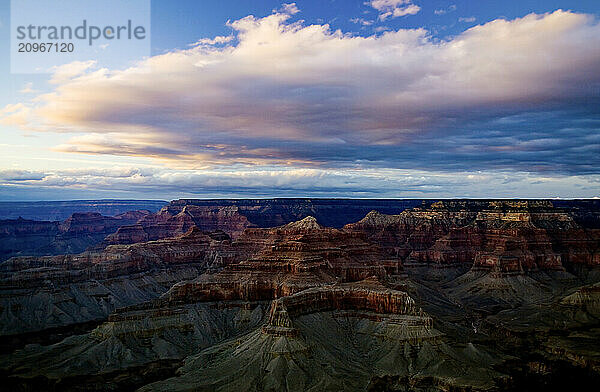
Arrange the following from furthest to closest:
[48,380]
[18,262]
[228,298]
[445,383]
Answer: [18,262], [228,298], [48,380], [445,383]

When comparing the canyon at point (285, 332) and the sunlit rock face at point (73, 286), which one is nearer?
the canyon at point (285, 332)

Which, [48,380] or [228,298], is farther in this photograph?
[228,298]

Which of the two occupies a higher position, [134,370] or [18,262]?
[18,262]

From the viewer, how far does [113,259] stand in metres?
185

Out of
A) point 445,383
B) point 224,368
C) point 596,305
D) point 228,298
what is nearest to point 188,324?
point 228,298

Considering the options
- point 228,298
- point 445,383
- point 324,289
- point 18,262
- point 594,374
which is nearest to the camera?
point 445,383

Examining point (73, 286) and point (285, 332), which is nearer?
point (285, 332)

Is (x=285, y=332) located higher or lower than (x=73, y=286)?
higher

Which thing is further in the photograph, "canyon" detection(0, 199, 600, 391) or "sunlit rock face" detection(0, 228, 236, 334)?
"sunlit rock face" detection(0, 228, 236, 334)

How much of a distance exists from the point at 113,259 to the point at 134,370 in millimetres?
94855

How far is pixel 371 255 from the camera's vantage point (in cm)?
18538

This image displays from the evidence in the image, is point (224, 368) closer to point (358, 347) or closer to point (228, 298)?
point (358, 347)

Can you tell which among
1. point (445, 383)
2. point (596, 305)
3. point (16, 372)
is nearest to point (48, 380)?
point (16, 372)

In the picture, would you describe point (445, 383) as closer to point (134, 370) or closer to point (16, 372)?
point (134, 370)
